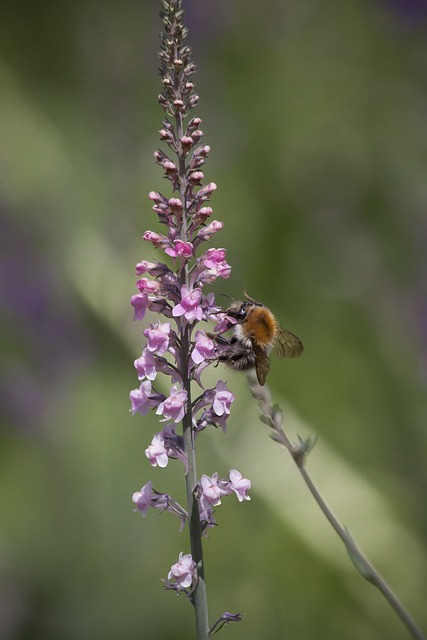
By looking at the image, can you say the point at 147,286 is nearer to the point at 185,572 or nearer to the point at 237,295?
the point at 185,572

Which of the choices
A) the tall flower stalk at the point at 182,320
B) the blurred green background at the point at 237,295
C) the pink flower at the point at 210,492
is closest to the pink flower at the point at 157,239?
the tall flower stalk at the point at 182,320

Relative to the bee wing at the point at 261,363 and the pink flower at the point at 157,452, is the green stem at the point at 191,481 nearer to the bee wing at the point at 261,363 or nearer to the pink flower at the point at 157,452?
the pink flower at the point at 157,452

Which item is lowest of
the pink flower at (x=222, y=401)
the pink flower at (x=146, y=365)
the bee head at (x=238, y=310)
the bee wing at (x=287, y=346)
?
the bee wing at (x=287, y=346)

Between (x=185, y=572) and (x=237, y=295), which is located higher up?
(x=185, y=572)

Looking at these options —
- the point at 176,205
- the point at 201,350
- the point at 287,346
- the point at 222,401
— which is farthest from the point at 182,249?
the point at 287,346

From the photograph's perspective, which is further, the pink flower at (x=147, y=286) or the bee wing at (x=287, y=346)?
the bee wing at (x=287, y=346)

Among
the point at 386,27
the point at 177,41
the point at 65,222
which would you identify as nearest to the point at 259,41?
the point at 386,27

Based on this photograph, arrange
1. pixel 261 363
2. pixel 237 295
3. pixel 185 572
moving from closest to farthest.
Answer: pixel 185 572 < pixel 261 363 < pixel 237 295

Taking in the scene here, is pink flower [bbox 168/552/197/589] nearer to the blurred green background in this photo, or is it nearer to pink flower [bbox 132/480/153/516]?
pink flower [bbox 132/480/153/516]
